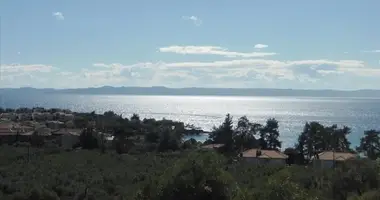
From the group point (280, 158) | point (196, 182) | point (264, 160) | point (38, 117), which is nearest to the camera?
point (196, 182)

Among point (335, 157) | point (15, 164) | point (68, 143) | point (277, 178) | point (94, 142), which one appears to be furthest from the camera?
point (68, 143)

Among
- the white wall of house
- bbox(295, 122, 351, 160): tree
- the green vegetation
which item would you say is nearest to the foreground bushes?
the green vegetation

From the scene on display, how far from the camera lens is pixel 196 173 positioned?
466 inches

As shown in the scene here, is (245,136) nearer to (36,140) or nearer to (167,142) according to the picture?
(167,142)

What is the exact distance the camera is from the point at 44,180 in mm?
27594

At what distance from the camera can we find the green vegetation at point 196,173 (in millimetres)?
11648

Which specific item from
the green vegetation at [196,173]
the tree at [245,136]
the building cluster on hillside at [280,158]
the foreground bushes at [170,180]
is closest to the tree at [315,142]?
the green vegetation at [196,173]

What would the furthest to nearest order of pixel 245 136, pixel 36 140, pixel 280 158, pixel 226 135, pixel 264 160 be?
pixel 245 136
pixel 36 140
pixel 226 135
pixel 280 158
pixel 264 160

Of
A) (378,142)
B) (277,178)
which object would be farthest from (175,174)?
(378,142)

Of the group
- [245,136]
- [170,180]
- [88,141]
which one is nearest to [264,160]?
[245,136]

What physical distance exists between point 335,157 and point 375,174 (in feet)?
83.5

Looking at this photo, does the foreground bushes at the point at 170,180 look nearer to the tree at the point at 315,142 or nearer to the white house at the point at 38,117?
the tree at the point at 315,142

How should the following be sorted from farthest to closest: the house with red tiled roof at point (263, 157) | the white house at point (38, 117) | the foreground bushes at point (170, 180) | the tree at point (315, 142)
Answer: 1. the white house at point (38, 117)
2. the tree at point (315, 142)
3. the house with red tiled roof at point (263, 157)
4. the foreground bushes at point (170, 180)

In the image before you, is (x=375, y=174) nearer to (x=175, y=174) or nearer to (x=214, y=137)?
(x=175, y=174)
